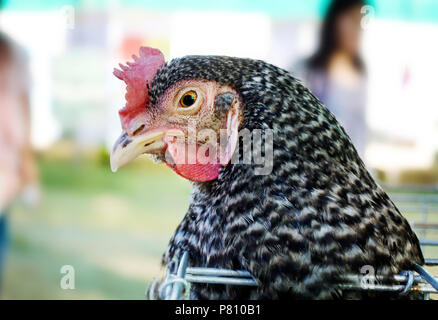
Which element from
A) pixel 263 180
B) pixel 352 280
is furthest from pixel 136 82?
pixel 352 280

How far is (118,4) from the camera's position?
212 centimetres

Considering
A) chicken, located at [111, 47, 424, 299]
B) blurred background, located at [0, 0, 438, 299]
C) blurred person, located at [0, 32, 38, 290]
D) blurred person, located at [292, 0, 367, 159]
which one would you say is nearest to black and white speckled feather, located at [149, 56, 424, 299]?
chicken, located at [111, 47, 424, 299]

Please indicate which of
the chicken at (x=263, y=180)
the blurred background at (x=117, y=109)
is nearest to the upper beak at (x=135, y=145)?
the chicken at (x=263, y=180)

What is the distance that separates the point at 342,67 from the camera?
1.90 metres

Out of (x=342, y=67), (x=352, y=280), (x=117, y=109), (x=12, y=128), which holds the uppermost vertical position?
(x=342, y=67)

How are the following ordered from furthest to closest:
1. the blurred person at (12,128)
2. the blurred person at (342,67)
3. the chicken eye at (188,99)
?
the blurred person at (12,128), the blurred person at (342,67), the chicken eye at (188,99)

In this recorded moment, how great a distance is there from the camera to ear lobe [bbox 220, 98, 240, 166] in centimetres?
71

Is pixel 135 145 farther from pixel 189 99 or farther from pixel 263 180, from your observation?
pixel 263 180

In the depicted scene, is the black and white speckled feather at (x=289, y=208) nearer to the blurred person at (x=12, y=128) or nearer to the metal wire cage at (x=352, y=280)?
the metal wire cage at (x=352, y=280)

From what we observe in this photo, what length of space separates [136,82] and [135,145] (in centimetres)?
11

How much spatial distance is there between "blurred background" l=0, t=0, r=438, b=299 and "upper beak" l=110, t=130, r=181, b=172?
2.95 feet

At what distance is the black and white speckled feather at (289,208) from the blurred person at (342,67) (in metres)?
1.06

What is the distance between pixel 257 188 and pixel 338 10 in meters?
1.44

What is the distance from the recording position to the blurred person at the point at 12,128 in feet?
7.46
